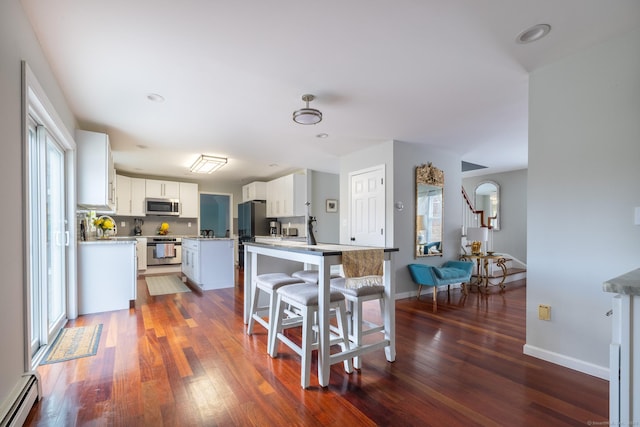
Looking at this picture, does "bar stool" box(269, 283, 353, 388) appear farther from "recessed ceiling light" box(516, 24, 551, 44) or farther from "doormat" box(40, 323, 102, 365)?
"recessed ceiling light" box(516, 24, 551, 44)

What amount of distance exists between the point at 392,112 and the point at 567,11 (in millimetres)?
1718

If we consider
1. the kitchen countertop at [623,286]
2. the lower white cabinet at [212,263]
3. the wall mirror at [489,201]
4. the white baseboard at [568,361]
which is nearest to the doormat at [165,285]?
the lower white cabinet at [212,263]

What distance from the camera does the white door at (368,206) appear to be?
15.2 ft

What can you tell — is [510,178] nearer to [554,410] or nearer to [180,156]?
[554,410]

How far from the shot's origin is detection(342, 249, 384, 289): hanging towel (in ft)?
6.88

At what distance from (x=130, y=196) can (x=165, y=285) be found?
2.75m

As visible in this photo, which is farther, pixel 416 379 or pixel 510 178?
pixel 510 178

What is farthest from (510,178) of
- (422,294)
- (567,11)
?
(567,11)

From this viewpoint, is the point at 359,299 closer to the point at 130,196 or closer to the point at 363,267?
the point at 363,267

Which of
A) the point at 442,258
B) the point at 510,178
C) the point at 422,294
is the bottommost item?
the point at 422,294

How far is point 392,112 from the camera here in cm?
338

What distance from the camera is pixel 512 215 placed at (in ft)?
22.7

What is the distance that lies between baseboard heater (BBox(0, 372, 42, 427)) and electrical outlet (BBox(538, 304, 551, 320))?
11.2ft

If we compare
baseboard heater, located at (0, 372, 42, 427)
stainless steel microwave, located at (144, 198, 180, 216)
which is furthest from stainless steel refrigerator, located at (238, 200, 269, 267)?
baseboard heater, located at (0, 372, 42, 427)
